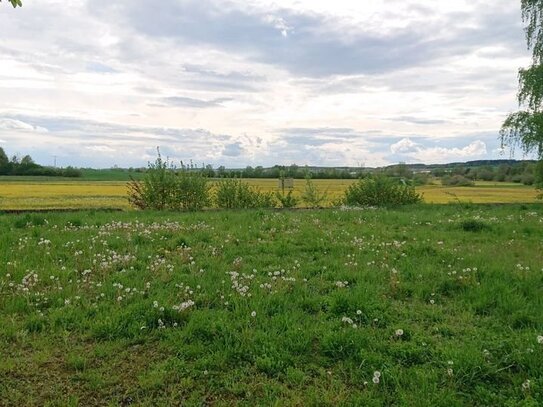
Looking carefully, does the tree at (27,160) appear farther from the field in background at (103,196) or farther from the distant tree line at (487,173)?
the distant tree line at (487,173)

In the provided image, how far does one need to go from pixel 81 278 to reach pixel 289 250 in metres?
3.85

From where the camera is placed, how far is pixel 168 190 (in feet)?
63.0

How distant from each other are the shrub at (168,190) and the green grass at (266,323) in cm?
941

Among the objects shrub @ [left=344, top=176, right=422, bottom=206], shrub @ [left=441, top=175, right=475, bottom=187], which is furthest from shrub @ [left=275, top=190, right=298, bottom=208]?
shrub @ [left=441, top=175, right=475, bottom=187]

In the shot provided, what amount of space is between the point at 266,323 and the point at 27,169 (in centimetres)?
7446

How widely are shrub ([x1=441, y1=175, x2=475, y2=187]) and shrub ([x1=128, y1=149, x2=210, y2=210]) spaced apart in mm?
43313

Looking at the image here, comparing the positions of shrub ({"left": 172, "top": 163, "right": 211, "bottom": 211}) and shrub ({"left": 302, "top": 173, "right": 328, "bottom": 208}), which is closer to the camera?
shrub ({"left": 172, "top": 163, "right": 211, "bottom": 211})

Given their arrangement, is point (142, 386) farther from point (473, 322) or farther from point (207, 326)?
point (473, 322)

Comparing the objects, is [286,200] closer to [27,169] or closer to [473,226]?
[473,226]

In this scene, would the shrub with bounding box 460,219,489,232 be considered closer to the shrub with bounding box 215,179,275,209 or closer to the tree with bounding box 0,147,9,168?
the shrub with bounding box 215,179,275,209

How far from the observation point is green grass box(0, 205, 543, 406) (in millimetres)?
4059

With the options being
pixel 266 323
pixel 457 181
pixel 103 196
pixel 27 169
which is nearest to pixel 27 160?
pixel 27 169

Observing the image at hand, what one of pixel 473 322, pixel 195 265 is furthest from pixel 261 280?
pixel 473 322

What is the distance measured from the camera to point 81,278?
22.8ft
